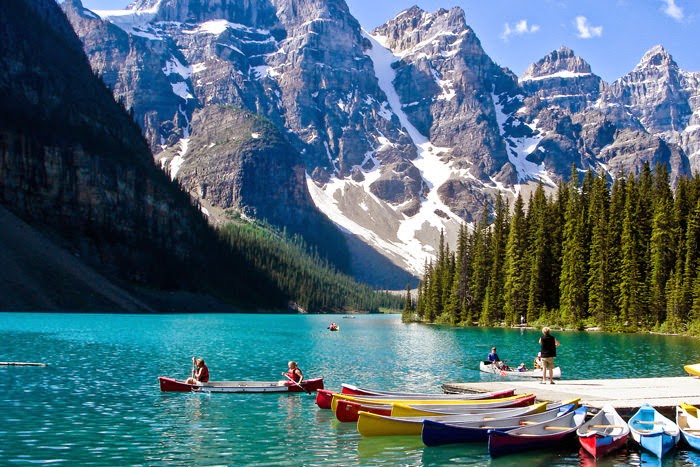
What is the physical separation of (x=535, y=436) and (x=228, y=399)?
59.3 feet

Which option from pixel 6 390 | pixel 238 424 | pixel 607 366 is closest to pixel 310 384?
pixel 238 424

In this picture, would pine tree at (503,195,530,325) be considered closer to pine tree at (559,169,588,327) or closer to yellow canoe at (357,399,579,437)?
pine tree at (559,169,588,327)

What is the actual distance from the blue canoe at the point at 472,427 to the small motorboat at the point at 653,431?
238cm

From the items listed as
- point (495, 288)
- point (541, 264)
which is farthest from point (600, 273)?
point (495, 288)

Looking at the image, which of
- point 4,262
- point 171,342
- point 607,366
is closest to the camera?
point 607,366

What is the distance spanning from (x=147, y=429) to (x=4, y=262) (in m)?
105

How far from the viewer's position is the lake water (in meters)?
23.3

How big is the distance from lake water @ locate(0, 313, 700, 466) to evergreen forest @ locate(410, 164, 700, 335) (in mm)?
17849

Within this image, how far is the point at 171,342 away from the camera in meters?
73.6

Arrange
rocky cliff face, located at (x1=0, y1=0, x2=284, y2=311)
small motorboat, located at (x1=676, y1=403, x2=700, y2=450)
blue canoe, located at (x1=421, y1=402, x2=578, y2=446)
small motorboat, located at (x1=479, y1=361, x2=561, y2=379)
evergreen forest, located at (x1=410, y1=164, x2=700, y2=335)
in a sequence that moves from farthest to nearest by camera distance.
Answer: rocky cliff face, located at (x1=0, y1=0, x2=284, y2=311)
evergreen forest, located at (x1=410, y1=164, x2=700, y2=335)
small motorboat, located at (x1=479, y1=361, x2=561, y2=379)
blue canoe, located at (x1=421, y1=402, x2=578, y2=446)
small motorboat, located at (x1=676, y1=403, x2=700, y2=450)

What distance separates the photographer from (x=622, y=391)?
30875mm

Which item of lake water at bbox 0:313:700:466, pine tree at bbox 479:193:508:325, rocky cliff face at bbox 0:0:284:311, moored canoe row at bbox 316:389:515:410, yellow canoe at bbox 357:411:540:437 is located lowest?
lake water at bbox 0:313:700:466

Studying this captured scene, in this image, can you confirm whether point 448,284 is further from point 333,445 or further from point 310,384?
point 333,445

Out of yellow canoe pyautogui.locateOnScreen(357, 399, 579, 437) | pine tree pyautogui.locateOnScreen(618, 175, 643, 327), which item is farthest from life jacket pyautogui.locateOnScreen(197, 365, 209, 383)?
pine tree pyautogui.locateOnScreen(618, 175, 643, 327)
